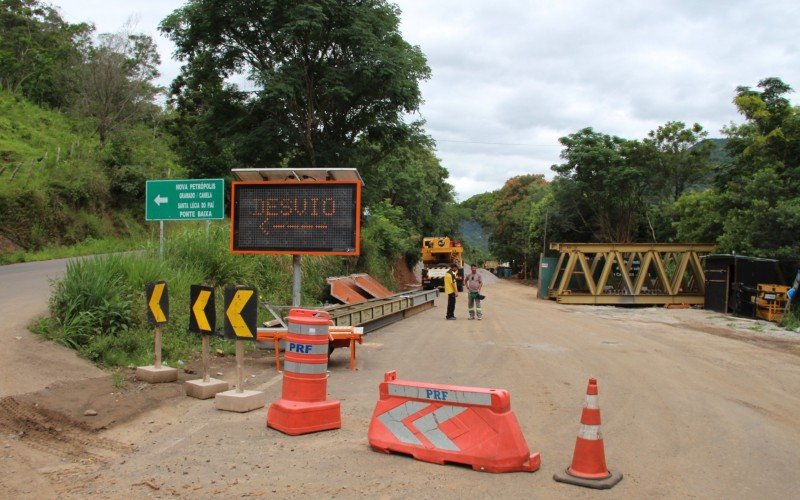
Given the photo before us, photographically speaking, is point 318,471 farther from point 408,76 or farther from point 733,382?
point 408,76

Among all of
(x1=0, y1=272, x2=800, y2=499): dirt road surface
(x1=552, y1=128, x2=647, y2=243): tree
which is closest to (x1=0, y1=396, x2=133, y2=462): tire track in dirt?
(x1=0, y1=272, x2=800, y2=499): dirt road surface

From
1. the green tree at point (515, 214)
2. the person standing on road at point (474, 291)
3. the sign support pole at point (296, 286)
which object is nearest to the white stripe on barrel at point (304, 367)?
the sign support pole at point (296, 286)

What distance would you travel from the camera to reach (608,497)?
196 inches

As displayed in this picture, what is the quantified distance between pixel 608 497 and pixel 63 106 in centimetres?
4515

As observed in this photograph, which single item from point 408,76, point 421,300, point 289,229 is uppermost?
point 408,76

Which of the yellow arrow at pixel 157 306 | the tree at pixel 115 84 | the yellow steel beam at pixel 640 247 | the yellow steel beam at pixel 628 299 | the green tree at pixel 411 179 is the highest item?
the tree at pixel 115 84

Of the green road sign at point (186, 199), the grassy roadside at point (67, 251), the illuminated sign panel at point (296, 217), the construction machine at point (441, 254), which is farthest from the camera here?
the construction machine at point (441, 254)

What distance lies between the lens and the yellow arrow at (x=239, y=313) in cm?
761

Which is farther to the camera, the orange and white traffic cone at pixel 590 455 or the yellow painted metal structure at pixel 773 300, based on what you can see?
the yellow painted metal structure at pixel 773 300

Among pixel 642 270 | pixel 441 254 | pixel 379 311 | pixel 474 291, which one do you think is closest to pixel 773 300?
pixel 642 270

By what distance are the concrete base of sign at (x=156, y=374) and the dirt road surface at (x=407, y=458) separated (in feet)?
0.69

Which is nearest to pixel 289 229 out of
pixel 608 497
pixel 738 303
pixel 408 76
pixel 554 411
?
pixel 554 411

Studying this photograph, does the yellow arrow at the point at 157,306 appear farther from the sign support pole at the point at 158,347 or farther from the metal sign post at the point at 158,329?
the sign support pole at the point at 158,347

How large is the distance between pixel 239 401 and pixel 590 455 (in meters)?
4.15
